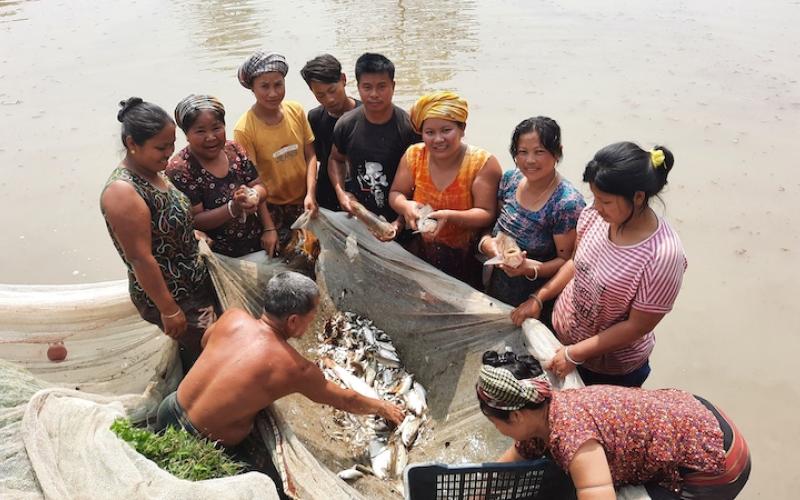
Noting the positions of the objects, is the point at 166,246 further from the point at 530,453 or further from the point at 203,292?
the point at 530,453

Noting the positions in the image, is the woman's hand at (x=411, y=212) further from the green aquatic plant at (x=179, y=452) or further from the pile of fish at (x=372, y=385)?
the green aquatic plant at (x=179, y=452)

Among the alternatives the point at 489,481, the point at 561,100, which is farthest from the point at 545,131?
the point at 561,100

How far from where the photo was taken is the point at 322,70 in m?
3.58

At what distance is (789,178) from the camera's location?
20.3ft

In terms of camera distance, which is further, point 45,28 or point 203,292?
point 45,28

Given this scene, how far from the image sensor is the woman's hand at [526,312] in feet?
9.02

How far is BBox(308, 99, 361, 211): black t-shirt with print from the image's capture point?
3.90m

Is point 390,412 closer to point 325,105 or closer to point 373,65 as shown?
point 373,65

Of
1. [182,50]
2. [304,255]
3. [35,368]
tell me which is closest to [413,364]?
[304,255]

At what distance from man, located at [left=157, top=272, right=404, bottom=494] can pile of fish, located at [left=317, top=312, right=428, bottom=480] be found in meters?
0.60

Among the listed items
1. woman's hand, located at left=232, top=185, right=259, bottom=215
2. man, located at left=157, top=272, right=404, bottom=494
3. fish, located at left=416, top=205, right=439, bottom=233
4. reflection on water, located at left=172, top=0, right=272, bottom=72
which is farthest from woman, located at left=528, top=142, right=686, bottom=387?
reflection on water, located at left=172, top=0, right=272, bottom=72

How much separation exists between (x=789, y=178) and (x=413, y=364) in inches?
210

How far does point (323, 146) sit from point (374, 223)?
3.11 ft

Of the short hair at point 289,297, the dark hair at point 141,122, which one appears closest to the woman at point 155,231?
the dark hair at point 141,122
